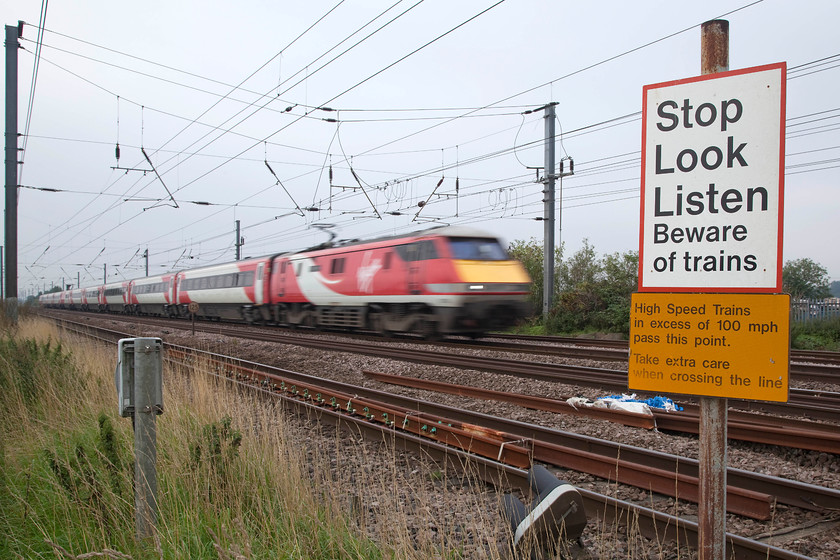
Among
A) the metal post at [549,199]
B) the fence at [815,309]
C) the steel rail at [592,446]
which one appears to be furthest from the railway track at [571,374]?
the fence at [815,309]

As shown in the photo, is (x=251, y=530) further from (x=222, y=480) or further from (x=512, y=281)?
(x=512, y=281)

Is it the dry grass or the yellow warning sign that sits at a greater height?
the yellow warning sign

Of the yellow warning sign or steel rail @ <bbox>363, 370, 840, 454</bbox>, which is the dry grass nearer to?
the yellow warning sign

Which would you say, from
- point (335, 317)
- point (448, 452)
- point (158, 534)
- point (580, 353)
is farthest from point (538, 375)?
point (335, 317)

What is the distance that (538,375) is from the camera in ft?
32.3

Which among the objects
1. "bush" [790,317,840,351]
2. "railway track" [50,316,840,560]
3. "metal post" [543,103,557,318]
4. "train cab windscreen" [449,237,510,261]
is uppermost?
"metal post" [543,103,557,318]

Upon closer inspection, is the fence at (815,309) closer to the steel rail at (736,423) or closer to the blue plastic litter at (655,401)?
the blue plastic litter at (655,401)

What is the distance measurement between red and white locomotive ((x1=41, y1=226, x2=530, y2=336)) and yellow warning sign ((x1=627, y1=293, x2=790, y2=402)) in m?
12.6

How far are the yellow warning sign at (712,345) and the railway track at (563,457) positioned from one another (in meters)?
1.49

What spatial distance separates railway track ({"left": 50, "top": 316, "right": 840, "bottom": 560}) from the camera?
3.76 metres

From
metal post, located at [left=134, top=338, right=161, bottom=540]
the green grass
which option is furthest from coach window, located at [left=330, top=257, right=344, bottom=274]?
metal post, located at [left=134, top=338, right=161, bottom=540]

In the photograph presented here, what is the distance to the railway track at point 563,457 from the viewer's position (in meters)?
3.76

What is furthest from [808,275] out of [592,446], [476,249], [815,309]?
[592,446]

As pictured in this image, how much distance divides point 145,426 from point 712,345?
9.65 ft
